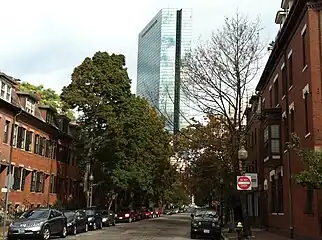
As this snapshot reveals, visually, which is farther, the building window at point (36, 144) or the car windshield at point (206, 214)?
the building window at point (36, 144)

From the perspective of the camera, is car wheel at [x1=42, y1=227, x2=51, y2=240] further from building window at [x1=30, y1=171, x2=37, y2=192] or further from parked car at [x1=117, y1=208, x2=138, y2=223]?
parked car at [x1=117, y1=208, x2=138, y2=223]

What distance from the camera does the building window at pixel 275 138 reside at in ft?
98.2

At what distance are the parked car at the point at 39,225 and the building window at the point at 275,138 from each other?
519 inches

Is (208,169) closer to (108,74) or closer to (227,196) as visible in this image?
(227,196)

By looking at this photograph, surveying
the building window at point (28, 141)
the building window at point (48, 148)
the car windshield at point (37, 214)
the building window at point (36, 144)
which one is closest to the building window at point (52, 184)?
the building window at point (48, 148)

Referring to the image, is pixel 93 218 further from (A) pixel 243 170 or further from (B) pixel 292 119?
(A) pixel 243 170

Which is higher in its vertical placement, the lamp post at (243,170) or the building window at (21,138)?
the building window at (21,138)

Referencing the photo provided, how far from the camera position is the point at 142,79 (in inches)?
1152

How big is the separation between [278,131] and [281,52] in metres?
4.79

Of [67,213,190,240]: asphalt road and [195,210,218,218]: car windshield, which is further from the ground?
[195,210,218,218]: car windshield

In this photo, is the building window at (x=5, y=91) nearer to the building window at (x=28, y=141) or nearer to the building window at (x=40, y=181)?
the building window at (x=28, y=141)

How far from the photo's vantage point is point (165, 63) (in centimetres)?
2781

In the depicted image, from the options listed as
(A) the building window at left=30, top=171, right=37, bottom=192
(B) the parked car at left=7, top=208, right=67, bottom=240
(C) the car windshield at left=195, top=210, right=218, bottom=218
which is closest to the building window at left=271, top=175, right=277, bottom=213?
(C) the car windshield at left=195, top=210, right=218, bottom=218

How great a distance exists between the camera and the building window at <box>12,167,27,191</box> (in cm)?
4003
